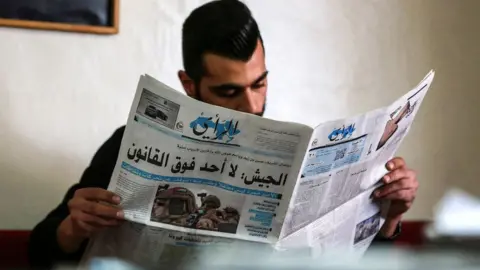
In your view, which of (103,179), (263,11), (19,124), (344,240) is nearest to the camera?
(344,240)

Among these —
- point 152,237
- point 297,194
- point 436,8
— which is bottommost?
point 152,237

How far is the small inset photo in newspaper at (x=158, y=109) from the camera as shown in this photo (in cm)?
72

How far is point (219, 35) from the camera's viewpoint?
36.1 inches

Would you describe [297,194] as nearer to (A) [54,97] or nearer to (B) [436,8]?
(A) [54,97]

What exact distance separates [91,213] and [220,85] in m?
0.29

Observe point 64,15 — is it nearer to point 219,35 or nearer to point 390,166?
point 219,35

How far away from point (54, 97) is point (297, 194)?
56cm

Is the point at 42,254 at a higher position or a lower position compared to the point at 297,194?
lower

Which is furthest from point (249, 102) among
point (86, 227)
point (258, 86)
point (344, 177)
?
point (86, 227)

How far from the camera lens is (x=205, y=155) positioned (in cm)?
74

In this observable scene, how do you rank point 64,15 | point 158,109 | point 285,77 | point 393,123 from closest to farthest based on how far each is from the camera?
point 158,109
point 393,123
point 64,15
point 285,77

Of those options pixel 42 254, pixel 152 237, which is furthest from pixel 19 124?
pixel 152 237

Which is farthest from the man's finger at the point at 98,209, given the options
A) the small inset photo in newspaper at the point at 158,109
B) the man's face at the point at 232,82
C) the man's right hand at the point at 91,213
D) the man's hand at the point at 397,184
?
the man's hand at the point at 397,184

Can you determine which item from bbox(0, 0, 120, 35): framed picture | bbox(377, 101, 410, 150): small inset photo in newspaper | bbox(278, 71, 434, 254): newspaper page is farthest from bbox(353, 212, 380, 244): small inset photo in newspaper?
bbox(0, 0, 120, 35): framed picture
